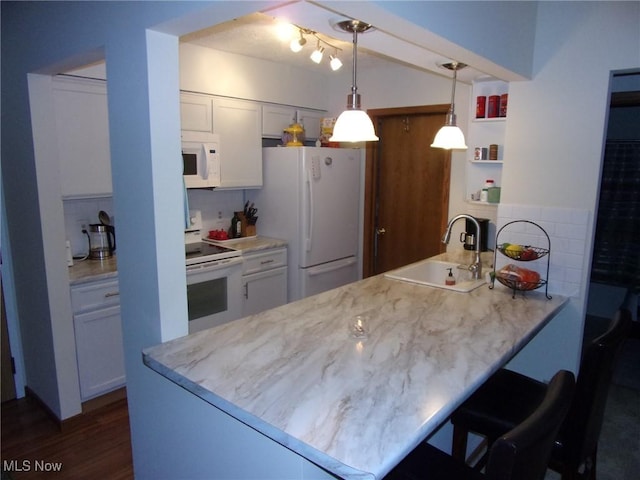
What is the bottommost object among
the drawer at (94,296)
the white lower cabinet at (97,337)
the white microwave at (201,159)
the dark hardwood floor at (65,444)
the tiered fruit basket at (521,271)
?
the dark hardwood floor at (65,444)

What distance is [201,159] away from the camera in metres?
3.32

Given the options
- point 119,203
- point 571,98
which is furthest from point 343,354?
point 571,98

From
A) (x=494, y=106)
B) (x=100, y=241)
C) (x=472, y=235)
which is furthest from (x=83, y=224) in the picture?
(x=494, y=106)

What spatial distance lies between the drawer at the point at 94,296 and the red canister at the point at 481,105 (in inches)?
101

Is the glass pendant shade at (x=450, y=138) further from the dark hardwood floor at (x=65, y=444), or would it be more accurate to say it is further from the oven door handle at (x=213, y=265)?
the dark hardwood floor at (x=65, y=444)

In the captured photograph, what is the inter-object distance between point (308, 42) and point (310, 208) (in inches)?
50.9

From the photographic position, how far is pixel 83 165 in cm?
276

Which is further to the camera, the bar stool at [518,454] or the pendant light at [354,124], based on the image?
the pendant light at [354,124]

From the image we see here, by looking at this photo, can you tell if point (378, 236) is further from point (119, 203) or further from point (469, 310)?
point (119, 203)

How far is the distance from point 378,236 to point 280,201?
1.10 m

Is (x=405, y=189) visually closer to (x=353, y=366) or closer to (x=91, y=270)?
(x=91, y=270)

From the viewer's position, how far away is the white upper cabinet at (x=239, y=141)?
3539mm

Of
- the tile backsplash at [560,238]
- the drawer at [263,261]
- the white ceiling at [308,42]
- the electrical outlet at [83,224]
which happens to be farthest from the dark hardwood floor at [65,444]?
the tile backsplash at [560,238]

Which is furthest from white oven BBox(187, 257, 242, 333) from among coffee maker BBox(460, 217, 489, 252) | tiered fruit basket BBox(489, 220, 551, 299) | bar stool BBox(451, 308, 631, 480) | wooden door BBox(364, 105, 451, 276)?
bar stool BBox(451, 308, 631, 480)
